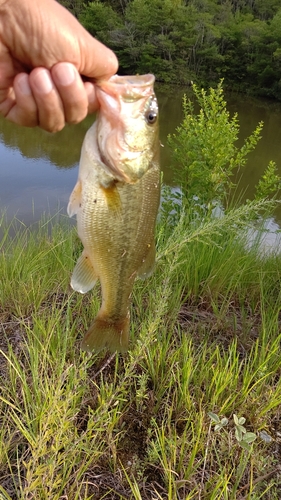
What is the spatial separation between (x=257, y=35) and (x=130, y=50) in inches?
520

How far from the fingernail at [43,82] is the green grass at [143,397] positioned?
1003 mm

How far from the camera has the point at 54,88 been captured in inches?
58.6

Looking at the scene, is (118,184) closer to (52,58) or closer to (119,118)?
(119,118)

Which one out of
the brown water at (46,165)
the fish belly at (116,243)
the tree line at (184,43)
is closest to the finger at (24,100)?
the fish belly at (116,243)

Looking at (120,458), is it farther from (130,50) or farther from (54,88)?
(130,50)

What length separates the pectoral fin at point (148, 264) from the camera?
5.69 feet

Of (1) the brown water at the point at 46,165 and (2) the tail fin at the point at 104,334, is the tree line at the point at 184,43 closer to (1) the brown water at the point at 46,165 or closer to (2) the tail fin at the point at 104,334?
(1) the brown water at the point at 46,165

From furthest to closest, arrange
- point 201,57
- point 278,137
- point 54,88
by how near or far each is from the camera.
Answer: point 201,57 < point 278,137 < point 54,88

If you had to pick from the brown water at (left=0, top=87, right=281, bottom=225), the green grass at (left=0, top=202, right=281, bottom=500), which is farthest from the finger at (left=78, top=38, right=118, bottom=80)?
the brown water at (left=0, top=87, right=281, bottom=225)

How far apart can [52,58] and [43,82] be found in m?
0.10

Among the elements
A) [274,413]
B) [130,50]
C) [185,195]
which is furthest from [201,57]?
[274,413]

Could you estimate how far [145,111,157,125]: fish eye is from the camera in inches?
61.4

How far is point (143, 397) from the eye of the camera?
2.09 m

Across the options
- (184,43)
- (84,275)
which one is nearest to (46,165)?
(84,275)
